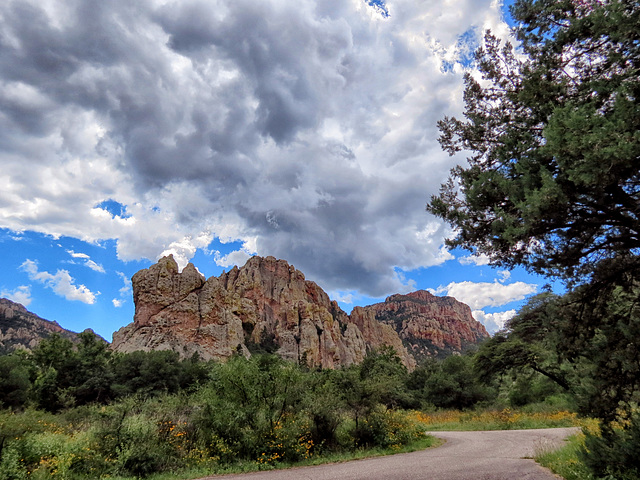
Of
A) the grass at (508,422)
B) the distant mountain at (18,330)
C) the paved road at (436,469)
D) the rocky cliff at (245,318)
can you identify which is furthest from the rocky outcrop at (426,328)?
the paved road at (436,469)

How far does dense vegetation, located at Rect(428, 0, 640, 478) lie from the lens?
4844mm

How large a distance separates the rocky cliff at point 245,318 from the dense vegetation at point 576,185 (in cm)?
3709

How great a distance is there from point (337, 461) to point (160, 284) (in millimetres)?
68972

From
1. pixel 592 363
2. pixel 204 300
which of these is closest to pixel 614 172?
pixel 592 363

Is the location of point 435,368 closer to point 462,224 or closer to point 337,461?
point 337,461

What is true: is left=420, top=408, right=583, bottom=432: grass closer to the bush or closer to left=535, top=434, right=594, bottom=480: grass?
left=535, top=434, right=594, bottom=480: grass

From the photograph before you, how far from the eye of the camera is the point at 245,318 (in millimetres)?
85812

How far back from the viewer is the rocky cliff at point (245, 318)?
2640 inches

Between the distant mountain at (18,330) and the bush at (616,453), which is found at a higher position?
the distant mountain at (18,330)

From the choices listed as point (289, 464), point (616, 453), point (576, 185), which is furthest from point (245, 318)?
point (576, 185)

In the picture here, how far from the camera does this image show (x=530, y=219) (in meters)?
5.21

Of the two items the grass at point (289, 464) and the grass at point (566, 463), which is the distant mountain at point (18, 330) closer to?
the grass at point (289, 464)

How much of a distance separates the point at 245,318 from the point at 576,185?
8647 centimetres

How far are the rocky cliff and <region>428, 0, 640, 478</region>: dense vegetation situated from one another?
122ft
